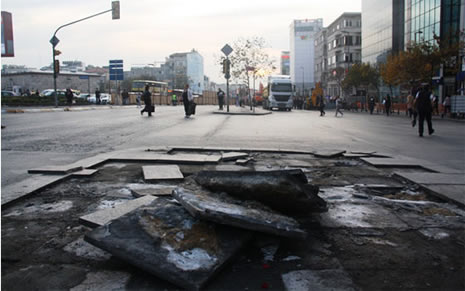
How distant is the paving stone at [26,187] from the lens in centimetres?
444

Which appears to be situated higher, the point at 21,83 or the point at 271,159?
the point at 21,83

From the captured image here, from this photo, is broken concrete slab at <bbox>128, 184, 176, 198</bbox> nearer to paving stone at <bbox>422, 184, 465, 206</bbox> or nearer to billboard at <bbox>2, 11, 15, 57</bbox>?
paving stone at <bbox>422, 184, 465, 206</bbox>

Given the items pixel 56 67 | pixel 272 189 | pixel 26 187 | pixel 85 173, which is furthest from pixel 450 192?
pixel 56 67

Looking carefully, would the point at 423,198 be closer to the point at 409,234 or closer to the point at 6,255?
the point at 409,234

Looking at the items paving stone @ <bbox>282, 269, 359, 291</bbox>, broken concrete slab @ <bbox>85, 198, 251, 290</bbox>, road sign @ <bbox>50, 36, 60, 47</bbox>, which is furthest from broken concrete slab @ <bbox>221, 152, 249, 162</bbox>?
road sign @ <bbox>50, 36, 60, 47</bbox>

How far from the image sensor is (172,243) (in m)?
2.79

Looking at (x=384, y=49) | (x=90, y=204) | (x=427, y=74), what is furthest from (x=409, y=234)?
(x=384, y=49)

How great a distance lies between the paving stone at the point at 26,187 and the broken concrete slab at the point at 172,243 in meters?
1.93

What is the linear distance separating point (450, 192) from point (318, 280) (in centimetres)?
309

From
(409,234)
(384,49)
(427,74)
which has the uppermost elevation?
(384,49)

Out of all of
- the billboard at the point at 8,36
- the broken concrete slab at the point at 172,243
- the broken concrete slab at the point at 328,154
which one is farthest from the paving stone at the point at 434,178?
the billboard at the point at 8,36

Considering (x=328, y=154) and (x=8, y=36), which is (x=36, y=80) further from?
(x=328, y=154)

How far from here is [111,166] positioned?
6602mm

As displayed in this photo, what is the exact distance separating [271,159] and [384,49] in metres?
61.9
